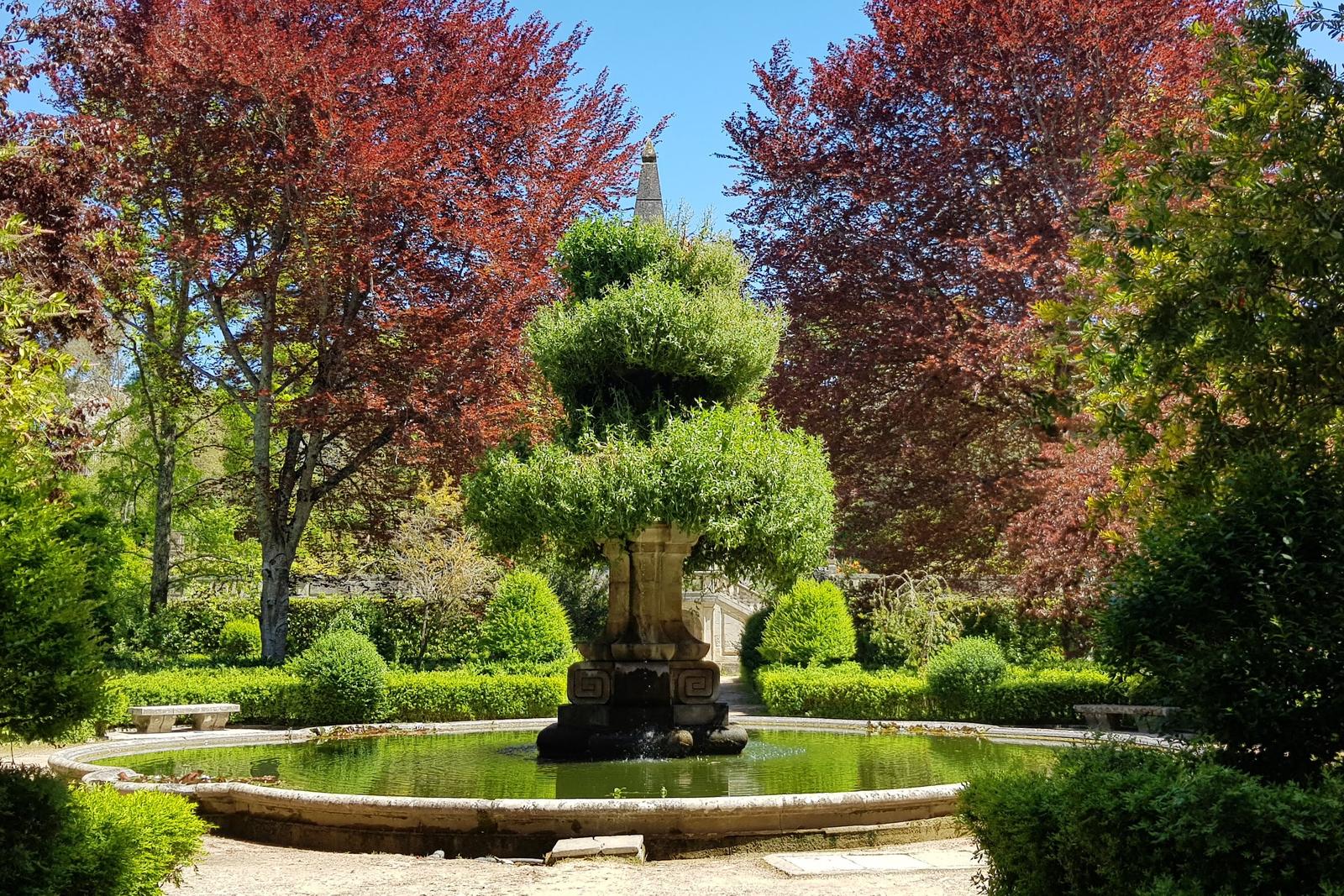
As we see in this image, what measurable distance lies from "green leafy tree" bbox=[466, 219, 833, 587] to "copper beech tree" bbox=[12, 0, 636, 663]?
5.61 m

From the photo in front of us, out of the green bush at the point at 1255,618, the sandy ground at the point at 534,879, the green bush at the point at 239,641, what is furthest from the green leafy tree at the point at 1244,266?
the green bush at the point at 239,641

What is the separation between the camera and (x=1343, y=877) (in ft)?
12.8

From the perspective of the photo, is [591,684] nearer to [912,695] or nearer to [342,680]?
[342,680]

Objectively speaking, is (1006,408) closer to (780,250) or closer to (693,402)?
(780,250)

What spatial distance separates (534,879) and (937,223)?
607 inches

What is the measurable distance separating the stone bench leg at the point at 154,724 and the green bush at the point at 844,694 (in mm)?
8455

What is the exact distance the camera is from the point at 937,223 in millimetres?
19406

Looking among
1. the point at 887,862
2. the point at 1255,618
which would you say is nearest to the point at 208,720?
the point at 887,862

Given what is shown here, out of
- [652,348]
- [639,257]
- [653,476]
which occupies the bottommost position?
[653,476]

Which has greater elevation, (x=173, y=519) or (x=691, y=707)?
(x=173, y=519)

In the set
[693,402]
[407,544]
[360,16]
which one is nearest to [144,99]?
[360,16]

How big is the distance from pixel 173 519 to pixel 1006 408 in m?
18.4

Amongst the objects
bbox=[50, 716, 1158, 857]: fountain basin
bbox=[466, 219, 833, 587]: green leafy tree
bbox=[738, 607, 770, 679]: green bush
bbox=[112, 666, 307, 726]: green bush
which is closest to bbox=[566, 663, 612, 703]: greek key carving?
bbox=[466, 219, 833, 587]: green leafy tree

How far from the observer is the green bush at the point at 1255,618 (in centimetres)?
457
